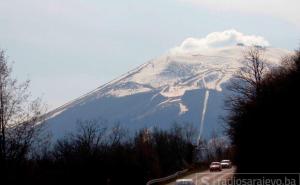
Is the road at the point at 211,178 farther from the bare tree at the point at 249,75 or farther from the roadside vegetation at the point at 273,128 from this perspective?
the roadside vegetation at the point at 273,128

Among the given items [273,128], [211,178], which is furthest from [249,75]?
[273,128]

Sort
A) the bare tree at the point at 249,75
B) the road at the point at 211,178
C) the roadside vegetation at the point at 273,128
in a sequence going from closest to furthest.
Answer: the roadside vegetation at the point at 273,128 < the bare tree at the point at 249,75 < the road at the point at 211,178

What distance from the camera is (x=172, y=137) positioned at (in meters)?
133

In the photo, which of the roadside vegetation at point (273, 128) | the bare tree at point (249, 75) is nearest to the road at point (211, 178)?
the bare tree at point (249, 75)

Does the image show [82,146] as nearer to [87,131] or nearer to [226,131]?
[87,131]

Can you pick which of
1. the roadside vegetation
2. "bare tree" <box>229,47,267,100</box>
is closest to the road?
"bare tree" <box>229,47,267,100</box>

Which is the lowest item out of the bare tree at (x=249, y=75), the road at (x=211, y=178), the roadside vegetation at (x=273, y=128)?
the road at (x=211, y=178)

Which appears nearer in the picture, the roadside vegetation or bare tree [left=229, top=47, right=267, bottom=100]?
the roadside vegetation

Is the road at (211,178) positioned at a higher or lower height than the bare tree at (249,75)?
lower

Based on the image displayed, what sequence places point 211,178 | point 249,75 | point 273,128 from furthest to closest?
1. point 211,178
2. point 249,75
3. point 273,128

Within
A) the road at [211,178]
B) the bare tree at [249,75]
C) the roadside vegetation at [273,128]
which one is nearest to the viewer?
the roadside vegetation at [273,128]

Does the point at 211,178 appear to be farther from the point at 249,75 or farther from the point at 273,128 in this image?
the point at 273,128

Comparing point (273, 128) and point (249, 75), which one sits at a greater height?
point (249, 75)

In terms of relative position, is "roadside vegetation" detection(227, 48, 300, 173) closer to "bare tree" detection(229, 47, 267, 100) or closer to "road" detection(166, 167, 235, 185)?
"bare tree" detection(229, 47, 267, 100)
